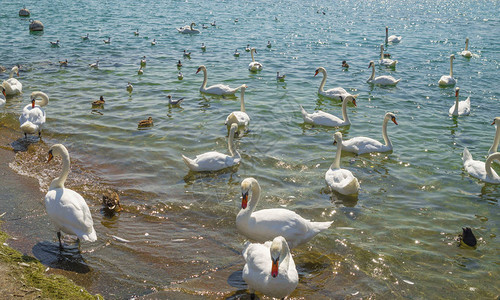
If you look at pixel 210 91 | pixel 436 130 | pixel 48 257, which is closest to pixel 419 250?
pixel 48 257

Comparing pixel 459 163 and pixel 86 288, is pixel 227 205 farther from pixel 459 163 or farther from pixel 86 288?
pixel 459 163

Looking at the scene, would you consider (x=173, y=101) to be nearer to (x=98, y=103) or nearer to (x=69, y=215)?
(x=98, y=103)

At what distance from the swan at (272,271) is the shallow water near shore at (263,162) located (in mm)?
650

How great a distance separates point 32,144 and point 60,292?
23.9 feet

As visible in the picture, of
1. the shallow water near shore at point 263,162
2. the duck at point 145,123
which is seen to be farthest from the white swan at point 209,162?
the duck at point 145,123

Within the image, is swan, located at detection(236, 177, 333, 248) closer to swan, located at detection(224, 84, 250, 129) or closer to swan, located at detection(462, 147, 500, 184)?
swan, located at detection(462, 147, 500, 184)

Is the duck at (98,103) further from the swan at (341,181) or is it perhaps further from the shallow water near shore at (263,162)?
the swan at (341,181)

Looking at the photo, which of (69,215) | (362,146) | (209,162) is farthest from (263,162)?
(69,215)

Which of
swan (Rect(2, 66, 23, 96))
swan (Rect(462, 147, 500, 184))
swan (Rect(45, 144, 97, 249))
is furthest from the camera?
swan (Rect(2, 66, 23, 96))

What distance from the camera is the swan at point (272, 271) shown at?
19.8 ft

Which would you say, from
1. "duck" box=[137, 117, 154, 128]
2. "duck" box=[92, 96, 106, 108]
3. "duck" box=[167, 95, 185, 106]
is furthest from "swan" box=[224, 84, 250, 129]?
"duck" box=[92, 96, 106, 108]

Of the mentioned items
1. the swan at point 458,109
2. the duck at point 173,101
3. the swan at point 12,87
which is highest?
the swan at point 12,87

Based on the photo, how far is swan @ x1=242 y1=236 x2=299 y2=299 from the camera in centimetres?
605

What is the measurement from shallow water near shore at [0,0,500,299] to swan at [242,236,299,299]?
2.13ft
